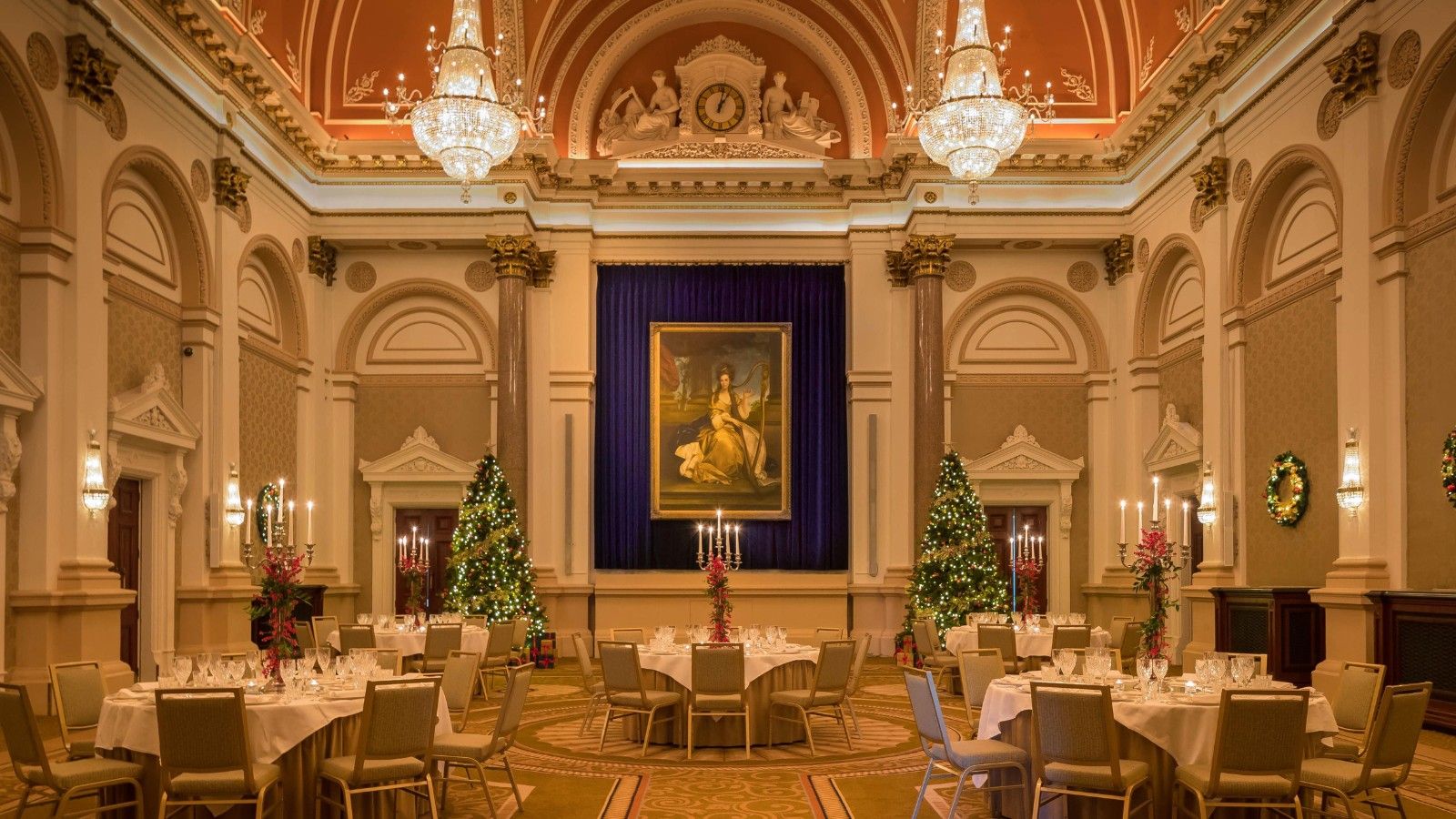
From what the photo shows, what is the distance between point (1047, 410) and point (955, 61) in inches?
437

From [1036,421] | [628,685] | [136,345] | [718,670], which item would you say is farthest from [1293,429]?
[136,345]

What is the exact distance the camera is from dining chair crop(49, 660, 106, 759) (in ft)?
25.8

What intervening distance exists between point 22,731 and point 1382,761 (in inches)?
275

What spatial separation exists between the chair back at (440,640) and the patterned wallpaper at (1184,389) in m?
9.81

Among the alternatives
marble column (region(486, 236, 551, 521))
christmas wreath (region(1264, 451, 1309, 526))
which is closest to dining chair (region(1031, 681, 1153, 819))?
christmas wreath (region(1264, 451, 1309, 526))

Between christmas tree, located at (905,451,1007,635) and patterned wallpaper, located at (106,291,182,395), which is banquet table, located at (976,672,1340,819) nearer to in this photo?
christmas tree, located at (905,451,1007,635)

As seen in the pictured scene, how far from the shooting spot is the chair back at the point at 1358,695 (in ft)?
24.9

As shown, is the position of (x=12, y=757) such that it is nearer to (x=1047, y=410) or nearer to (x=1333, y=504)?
(x=1333, y=504)

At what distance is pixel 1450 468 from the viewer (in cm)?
1093

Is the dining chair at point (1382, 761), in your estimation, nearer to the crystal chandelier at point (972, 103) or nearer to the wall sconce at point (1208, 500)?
the crystal chandelier at point (972, 103)

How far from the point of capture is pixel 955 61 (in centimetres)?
1022

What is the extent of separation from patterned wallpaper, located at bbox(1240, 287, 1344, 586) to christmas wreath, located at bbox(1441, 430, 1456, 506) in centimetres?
189

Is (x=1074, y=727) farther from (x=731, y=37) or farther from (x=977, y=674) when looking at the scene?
(x=731, y=37)

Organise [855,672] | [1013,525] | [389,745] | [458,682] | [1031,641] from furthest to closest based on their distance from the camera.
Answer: [1013,525] < [1031,641] < [855,672] < [458,682] < [389,745]
